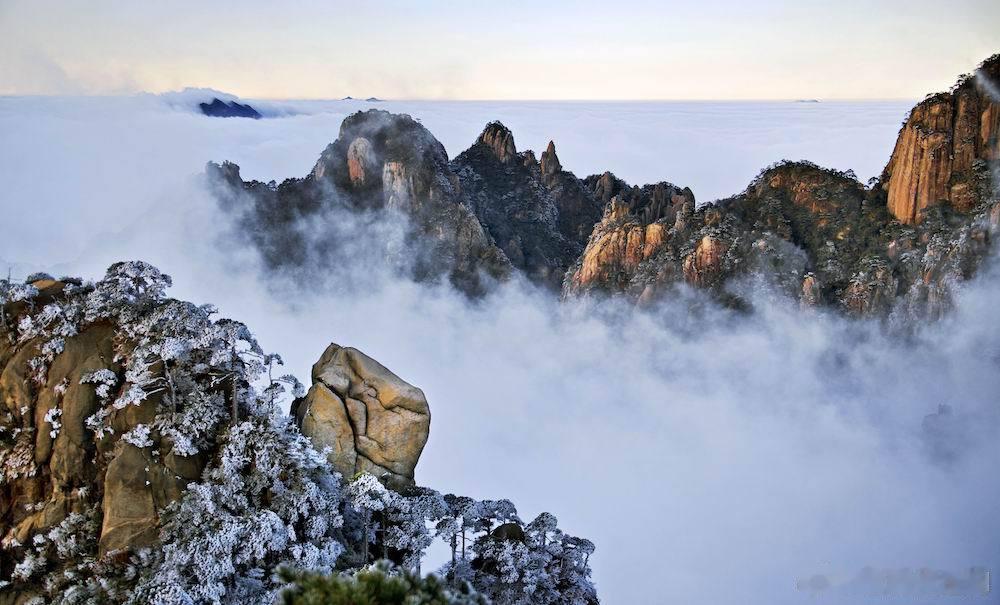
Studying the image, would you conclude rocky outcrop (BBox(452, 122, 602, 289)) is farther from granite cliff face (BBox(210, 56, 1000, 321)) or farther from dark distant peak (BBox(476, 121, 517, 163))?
granite cliff face (BBox(210, 56, 1000, 321))

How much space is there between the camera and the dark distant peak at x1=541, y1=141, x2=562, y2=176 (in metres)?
115

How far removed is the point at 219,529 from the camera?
62.9 ft

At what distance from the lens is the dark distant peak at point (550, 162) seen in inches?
4528

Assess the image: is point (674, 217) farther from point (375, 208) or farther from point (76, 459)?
point (76, 459)

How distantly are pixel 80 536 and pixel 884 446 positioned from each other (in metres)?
70.1

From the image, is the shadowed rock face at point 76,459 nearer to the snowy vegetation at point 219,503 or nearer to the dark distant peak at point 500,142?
the snowy vegetation at point 219,503

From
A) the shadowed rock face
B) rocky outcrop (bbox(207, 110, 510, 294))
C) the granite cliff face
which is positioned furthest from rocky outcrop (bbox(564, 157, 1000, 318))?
the shadowed rock face

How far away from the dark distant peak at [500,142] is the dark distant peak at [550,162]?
557 cm

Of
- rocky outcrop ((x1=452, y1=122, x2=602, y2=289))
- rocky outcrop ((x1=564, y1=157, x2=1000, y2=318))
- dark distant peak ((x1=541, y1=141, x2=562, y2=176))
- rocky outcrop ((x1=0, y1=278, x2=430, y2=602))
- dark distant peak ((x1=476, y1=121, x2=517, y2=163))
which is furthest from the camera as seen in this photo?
dark distant peak ((x1=476, y1=121, x2=517, y2=163))

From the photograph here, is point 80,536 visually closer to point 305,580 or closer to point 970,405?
point 305,580

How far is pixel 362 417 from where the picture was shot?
82.0ft

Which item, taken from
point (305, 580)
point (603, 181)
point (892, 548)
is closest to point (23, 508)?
point (305, 580)

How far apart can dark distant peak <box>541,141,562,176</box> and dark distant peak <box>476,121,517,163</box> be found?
557 cm

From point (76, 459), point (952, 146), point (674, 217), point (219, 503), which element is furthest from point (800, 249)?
point (76, 459)
